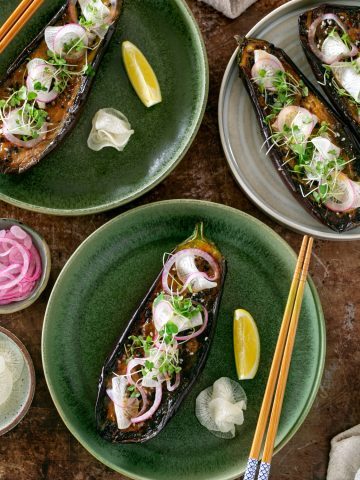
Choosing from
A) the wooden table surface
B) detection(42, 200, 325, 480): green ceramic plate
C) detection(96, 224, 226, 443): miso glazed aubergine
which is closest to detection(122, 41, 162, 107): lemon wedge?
the wooden table surface

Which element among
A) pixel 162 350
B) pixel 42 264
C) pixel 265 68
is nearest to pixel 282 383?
pixel 162 350

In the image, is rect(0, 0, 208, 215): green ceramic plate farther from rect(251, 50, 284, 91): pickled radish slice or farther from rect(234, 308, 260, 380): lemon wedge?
rect(234, 308, 260, 380): lemon wedge

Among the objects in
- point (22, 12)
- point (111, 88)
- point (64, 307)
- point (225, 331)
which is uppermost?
point (22, 12)

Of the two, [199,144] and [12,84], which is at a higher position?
[12,84]

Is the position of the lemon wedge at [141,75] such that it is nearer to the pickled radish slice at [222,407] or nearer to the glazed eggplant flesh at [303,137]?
the glazed eggplant flesh at [303,137]

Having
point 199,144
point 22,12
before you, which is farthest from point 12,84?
point 199,144

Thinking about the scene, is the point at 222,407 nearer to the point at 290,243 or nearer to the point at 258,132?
the point at 290,243

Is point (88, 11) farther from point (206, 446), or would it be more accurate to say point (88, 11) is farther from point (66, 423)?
point (206, 446)

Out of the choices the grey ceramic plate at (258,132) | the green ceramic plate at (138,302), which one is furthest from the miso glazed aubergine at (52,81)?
the grey ceramic plate at (258,132)
